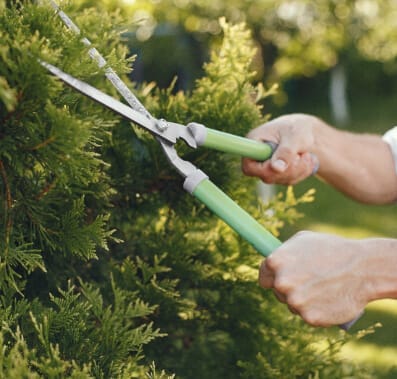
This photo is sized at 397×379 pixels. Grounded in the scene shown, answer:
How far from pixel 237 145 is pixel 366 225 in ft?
16.4

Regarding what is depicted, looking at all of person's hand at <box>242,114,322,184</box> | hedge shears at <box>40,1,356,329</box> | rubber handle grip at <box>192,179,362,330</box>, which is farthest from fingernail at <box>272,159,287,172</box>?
rubber handle grip at <box>192,179,362,330</box>

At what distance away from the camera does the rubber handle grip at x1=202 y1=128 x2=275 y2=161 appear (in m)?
1.75

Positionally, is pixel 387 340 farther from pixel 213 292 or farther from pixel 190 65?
pixel 190 65

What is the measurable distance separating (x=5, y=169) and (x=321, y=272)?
672 millimetres

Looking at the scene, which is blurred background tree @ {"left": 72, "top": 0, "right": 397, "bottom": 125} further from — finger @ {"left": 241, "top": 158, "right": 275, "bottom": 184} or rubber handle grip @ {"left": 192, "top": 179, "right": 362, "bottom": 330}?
rubber handle grip @ {"left": 192, "top": 179, "right": 362, "bottom": 330}

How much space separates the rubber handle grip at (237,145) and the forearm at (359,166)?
35cm

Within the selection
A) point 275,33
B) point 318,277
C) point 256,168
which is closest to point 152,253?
point 256,168

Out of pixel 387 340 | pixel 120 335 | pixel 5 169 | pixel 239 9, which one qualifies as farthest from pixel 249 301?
pixel 239 9

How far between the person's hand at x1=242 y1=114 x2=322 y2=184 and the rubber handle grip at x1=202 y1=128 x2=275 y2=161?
0.10 ft

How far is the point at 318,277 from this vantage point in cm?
160

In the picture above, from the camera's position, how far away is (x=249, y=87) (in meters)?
2.00

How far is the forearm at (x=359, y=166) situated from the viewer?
2320mm

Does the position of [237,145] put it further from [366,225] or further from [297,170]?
[366,225]

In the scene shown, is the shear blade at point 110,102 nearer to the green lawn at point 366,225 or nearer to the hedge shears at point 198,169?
the hedge shears at point 198,169
